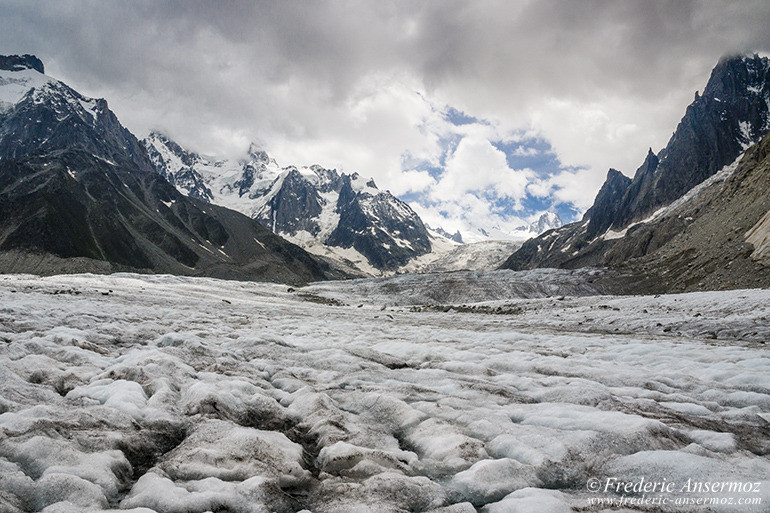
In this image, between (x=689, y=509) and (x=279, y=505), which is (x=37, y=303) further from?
(x=689, y=509)

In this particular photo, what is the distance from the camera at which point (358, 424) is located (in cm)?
621

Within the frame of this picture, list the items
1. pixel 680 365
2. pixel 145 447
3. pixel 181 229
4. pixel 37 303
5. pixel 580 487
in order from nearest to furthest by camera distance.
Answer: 1. pixel 580 487
2. pixel 145 447
3. pixel 680 365
4. pixel 37 303
5. pixel 181 229

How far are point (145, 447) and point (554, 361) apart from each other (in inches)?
401

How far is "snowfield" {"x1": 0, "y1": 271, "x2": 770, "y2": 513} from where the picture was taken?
397 centimetres

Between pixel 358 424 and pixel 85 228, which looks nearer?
pixel 358 424

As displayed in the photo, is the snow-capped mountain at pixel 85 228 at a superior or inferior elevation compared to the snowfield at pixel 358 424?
superior

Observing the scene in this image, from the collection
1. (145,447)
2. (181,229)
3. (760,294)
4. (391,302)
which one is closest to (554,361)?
(145,447)

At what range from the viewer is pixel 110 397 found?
6160mm

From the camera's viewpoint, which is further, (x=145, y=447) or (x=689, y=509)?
(x=145, y=447)

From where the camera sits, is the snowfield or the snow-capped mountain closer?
the snowfield

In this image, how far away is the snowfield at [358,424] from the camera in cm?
397

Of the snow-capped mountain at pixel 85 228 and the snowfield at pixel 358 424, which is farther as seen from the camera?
the snow-capped mountain at pixel 85 228

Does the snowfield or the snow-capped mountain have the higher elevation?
the snow-capped mountain

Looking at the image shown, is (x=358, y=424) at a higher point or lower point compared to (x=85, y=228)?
lower
